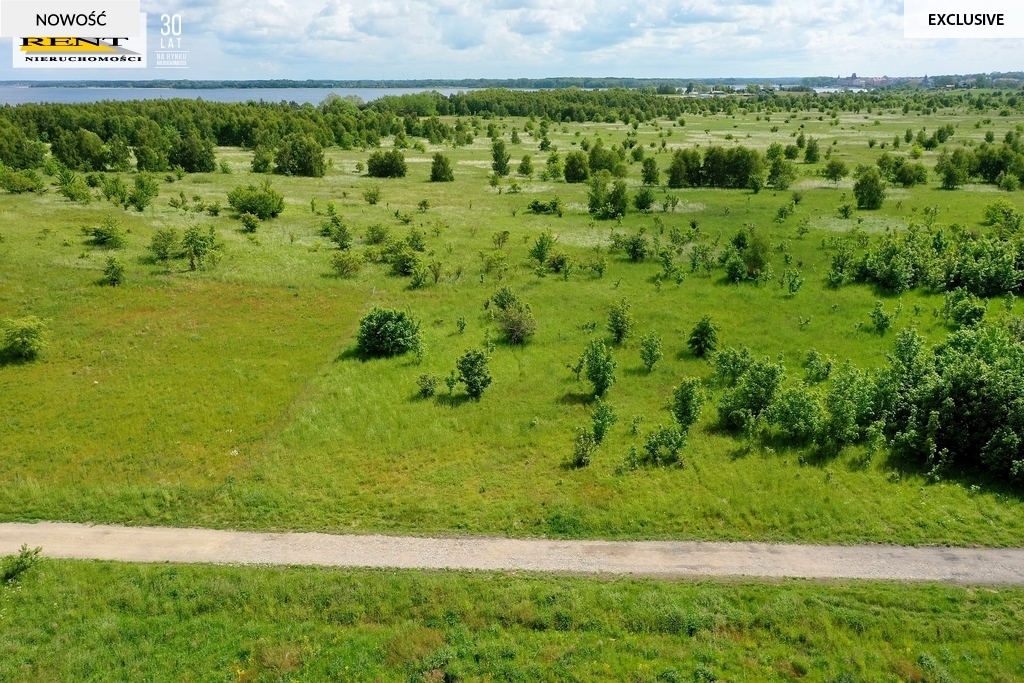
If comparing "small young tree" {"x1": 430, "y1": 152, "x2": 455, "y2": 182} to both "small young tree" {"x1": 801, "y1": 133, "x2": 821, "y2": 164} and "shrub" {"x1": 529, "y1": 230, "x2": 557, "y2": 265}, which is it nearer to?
"shrub" {"x1": 529, "y1": 230, "x2": 557, "y2": 265}

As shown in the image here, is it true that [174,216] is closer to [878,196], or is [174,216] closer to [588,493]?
[588,493]

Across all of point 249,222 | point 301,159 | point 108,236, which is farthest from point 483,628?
point 301,159

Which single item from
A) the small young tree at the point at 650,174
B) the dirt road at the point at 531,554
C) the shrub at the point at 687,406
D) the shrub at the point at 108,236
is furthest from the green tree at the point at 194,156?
the shrub at the point at 687,406

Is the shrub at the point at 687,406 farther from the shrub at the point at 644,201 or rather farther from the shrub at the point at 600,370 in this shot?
the shrub at the point at 644,201

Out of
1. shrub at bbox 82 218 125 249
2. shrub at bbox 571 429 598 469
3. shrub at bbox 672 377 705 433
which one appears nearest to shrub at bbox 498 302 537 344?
shrub at bbox 571 429 598 469

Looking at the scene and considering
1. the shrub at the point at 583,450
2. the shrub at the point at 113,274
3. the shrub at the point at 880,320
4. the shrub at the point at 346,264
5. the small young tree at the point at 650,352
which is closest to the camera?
the shrub at the point at 583,450

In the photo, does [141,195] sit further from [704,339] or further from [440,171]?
[704,339]

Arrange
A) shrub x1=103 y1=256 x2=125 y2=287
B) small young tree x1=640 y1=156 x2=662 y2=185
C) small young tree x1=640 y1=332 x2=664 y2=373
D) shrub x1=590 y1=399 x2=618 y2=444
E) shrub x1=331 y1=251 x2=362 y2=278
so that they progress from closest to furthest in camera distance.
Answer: shrub x1=590 y1=399 x2=618 y2=444 < small young tree x1=640 y1=332 x2=664 y2=373 < shrub x1=103 y1=256 x2=125 y2=287 < shrub x1=331 y1=251 x2=362 y2=278 < small young tree x1=640 y1=156 x2=662 y2=185
